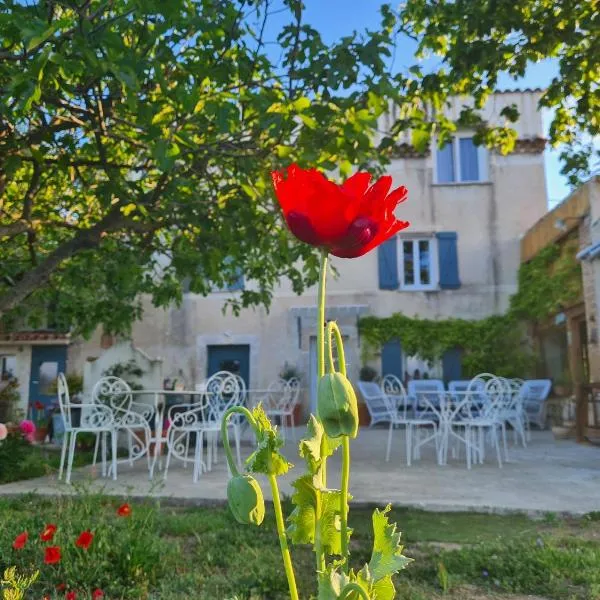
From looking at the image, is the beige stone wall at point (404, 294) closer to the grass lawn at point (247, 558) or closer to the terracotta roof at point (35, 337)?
the terracotta roof at point (35, 337)

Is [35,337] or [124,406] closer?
[124,406]

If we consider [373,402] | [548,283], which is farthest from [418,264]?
[373,402]

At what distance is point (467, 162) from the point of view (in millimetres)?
13414

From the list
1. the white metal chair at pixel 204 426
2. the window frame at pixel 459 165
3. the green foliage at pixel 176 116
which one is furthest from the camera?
the window frame at pixel 459 165

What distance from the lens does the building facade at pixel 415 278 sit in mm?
12727

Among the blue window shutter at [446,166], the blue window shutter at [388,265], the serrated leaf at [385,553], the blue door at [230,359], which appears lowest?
the serrated leaf at [385,553]

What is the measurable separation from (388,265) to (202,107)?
30.9ft

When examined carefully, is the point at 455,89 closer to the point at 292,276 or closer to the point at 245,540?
the point at 292,276

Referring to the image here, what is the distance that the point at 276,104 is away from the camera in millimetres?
4152

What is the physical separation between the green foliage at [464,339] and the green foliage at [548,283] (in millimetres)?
551

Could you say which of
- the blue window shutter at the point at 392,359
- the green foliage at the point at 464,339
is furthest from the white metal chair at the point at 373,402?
the green foliage at the point at 464,339

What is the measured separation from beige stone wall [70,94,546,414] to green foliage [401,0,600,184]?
715 centimetres

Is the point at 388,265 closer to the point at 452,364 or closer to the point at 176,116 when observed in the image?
the point at 452,364

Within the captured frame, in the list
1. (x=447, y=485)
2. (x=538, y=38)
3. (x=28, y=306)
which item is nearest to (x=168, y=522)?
(x=447, y=485)
